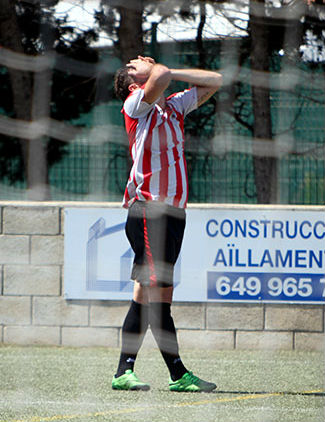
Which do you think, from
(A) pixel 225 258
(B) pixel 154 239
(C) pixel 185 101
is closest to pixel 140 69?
(C) pixel 185 101

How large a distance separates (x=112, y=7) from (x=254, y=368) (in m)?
2.82

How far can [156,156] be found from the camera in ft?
12.0

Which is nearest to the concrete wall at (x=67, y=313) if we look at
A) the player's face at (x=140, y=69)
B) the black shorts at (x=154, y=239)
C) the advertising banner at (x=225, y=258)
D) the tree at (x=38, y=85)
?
the advertising banner at (x=225, y=258)

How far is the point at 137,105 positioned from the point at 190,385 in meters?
1.23

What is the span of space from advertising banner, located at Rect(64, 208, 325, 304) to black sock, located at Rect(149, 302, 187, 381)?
1.21 m

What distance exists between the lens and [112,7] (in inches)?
228

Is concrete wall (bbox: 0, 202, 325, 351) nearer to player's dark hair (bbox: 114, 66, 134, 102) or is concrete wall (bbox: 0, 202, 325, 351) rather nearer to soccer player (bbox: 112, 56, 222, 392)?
soccer player (bbox: 112, 56, 222, 392)

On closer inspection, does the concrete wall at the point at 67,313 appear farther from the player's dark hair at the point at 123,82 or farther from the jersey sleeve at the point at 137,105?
the jersey sleeve at the point at 137,105

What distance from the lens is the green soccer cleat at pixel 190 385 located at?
3.56 m

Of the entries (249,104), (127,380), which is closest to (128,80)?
(127,380)

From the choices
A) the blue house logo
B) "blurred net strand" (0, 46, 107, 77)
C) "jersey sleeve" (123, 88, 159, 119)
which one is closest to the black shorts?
"jersey sleeve" (123, 88, 159, 119)

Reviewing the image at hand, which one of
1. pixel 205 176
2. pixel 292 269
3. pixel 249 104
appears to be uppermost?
pixel 249 104

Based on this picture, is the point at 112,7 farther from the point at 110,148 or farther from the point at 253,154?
the point at 253,154

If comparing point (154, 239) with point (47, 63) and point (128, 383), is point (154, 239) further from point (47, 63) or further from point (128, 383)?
point (47, 63)
